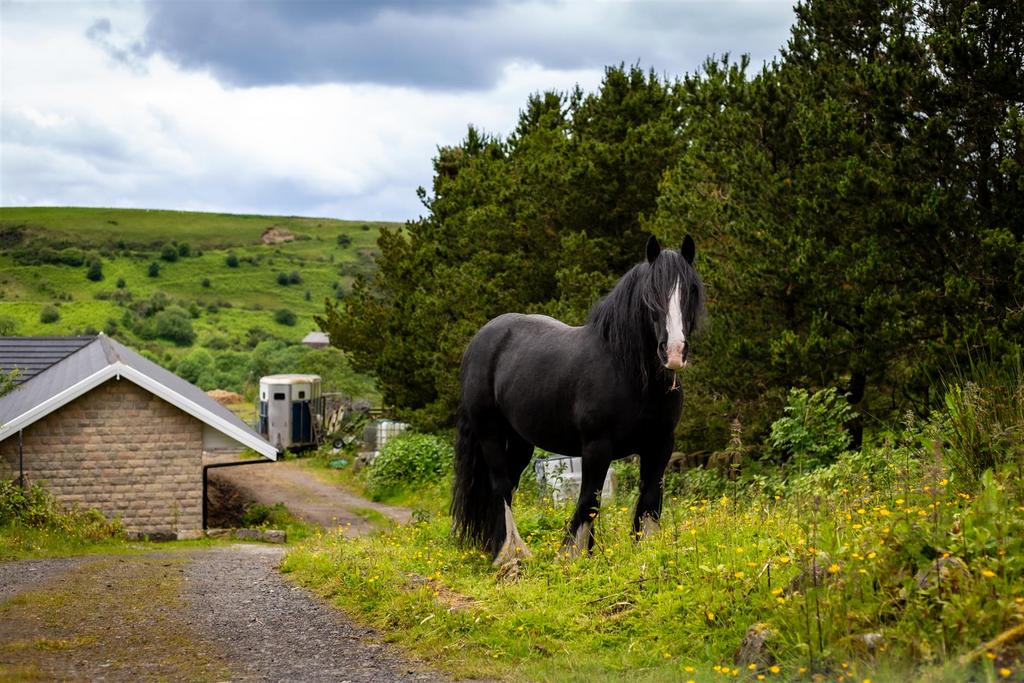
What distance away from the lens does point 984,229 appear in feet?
41.5

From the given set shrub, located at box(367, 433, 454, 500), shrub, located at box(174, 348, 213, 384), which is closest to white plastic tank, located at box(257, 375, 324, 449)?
shrub, located at box(367, 433, 454, 500)

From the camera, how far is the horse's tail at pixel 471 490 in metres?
9.41

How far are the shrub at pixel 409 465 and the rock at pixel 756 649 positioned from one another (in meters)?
22.8

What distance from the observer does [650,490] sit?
8.03 metres

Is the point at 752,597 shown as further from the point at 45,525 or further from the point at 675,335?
the point at 45,525

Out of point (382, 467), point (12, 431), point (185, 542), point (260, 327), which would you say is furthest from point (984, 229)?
point (260, 327)

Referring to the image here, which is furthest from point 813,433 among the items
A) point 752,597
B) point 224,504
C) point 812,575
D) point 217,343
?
point 217,343

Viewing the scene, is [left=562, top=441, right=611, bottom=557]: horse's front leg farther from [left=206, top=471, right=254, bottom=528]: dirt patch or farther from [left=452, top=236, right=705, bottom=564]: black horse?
[left=206, top=471, right=254, bottom=528]: dirt patch

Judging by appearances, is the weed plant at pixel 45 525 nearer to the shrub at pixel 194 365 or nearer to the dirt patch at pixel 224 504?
the dirt patch at pixel 224 504

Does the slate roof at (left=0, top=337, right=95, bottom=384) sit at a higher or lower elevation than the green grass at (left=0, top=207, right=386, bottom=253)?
lower

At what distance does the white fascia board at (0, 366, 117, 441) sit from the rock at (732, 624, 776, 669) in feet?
59.4

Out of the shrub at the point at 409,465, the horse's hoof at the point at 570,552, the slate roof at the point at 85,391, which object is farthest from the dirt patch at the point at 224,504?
the horse's hoof at the point at 570,552

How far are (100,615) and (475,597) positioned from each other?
3368 mm

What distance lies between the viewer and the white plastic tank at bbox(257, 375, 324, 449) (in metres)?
41.9
